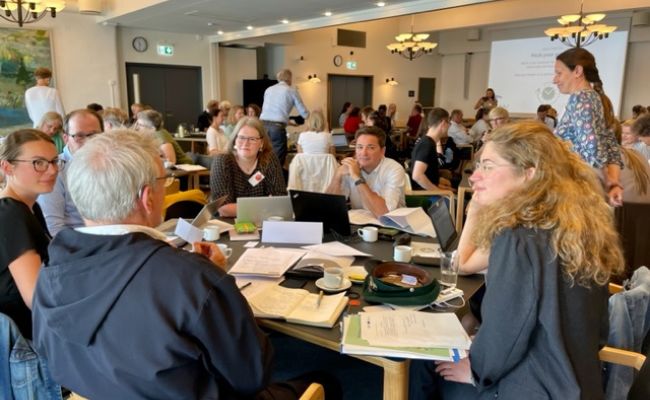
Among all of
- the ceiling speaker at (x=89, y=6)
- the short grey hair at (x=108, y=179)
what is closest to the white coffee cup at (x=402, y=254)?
the short grey hair at (x=108, y=179)

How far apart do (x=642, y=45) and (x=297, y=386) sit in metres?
12.0

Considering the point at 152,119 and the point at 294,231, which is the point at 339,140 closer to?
the point at 152,119

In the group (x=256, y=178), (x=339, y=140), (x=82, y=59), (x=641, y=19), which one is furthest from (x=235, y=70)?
(x=641, y=19)

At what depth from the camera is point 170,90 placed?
9.87 metres

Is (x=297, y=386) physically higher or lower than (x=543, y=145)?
lower

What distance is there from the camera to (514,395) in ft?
4.19

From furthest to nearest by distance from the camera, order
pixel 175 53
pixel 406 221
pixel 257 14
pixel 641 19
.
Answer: pixel 641 19 < pixel 175 53 < pixel 257 14 < pixel 406 221

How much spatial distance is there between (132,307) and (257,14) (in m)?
7.33

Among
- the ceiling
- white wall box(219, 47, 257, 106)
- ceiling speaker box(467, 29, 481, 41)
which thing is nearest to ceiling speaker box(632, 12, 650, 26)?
ceiling speaker box(467, 29, 481, 41)

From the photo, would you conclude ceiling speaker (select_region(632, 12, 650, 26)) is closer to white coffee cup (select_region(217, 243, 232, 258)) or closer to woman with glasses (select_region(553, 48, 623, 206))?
woman with glasses (select_region(553, 48, 623, 206))

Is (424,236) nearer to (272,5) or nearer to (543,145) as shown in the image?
(543,145)

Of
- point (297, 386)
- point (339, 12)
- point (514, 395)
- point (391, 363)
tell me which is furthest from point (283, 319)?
point (339, 12)

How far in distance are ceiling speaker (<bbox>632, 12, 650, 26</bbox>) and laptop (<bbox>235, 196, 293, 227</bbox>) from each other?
10.6 metres

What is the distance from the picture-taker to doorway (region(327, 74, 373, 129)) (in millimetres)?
12227
